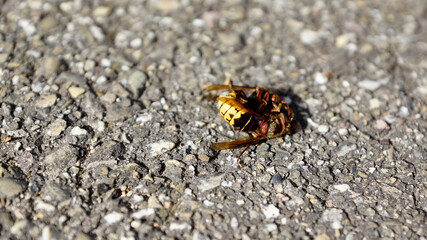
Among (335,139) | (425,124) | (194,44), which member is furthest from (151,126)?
(425,124)

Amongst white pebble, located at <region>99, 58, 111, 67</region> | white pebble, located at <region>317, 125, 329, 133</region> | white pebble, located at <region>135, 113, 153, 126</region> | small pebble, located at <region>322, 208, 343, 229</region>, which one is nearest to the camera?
small pebble, located at <region>322, 208, 343, 229</region>

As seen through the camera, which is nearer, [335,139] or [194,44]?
[335,139]

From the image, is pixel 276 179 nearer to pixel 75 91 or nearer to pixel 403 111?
pixel 403 111

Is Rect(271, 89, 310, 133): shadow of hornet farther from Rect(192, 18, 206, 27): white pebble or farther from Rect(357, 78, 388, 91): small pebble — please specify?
Rect(192, 18, 206, 27): white pebble

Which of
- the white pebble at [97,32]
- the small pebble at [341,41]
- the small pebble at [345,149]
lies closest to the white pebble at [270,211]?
the small pebble at [345,149]

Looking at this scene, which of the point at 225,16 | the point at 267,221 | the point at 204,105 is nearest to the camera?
the point at 267,221

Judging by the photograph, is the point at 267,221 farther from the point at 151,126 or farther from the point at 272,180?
the point at 151,126

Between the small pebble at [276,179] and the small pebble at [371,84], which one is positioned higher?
the small pebble at [371,84]

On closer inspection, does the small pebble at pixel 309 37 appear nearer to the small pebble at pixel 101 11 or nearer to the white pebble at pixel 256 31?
the white pebble at pixel 256 31

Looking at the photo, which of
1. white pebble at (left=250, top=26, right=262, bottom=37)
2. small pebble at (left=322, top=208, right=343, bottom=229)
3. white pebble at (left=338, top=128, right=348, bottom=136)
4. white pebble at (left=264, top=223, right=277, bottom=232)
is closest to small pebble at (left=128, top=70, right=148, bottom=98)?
white pebble at (left=250, top=26, right=262, bottom=37)
